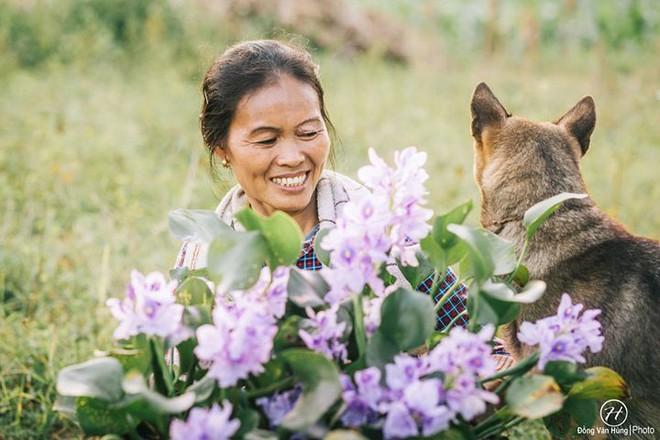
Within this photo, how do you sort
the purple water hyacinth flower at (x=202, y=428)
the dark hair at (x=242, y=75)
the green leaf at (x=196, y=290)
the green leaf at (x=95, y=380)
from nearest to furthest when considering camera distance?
the purple water hyacinth flower at (x=202, y=428)
the green leaf at (x=95, y=380)
the green leaf at (x=196, y=290)
the dark hair at (x=242, y=75)

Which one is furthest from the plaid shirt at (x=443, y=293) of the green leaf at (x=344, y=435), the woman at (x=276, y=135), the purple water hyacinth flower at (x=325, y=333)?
the green leaf at (x=344, y=435)

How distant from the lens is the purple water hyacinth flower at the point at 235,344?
4.08ft

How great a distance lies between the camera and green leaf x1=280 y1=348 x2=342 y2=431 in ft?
4.14

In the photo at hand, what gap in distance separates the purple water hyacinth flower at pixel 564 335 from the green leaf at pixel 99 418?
0.85 m

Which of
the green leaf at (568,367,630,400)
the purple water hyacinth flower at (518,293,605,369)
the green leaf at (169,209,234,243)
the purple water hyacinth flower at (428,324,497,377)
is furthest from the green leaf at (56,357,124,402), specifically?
the green leaf at (568,367,630,400)

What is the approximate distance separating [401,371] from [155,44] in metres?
7.78

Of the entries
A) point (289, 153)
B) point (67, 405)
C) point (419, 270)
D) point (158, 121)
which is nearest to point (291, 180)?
point (289, 153)

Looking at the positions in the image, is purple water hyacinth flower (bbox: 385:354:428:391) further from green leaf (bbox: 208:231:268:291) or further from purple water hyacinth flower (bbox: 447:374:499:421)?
green leaf (bbox: 208:231:268:291)

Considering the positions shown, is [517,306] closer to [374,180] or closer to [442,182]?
[374,180]

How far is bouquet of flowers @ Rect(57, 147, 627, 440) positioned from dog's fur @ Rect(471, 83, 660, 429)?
2.51 ft

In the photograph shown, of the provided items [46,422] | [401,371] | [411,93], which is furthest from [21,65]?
[401,371]

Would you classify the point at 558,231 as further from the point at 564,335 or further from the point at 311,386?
the point at 311,386

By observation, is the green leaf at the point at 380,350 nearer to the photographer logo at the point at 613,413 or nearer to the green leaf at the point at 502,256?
the green leaf at the point at 502,256

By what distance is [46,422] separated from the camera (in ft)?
9.39
